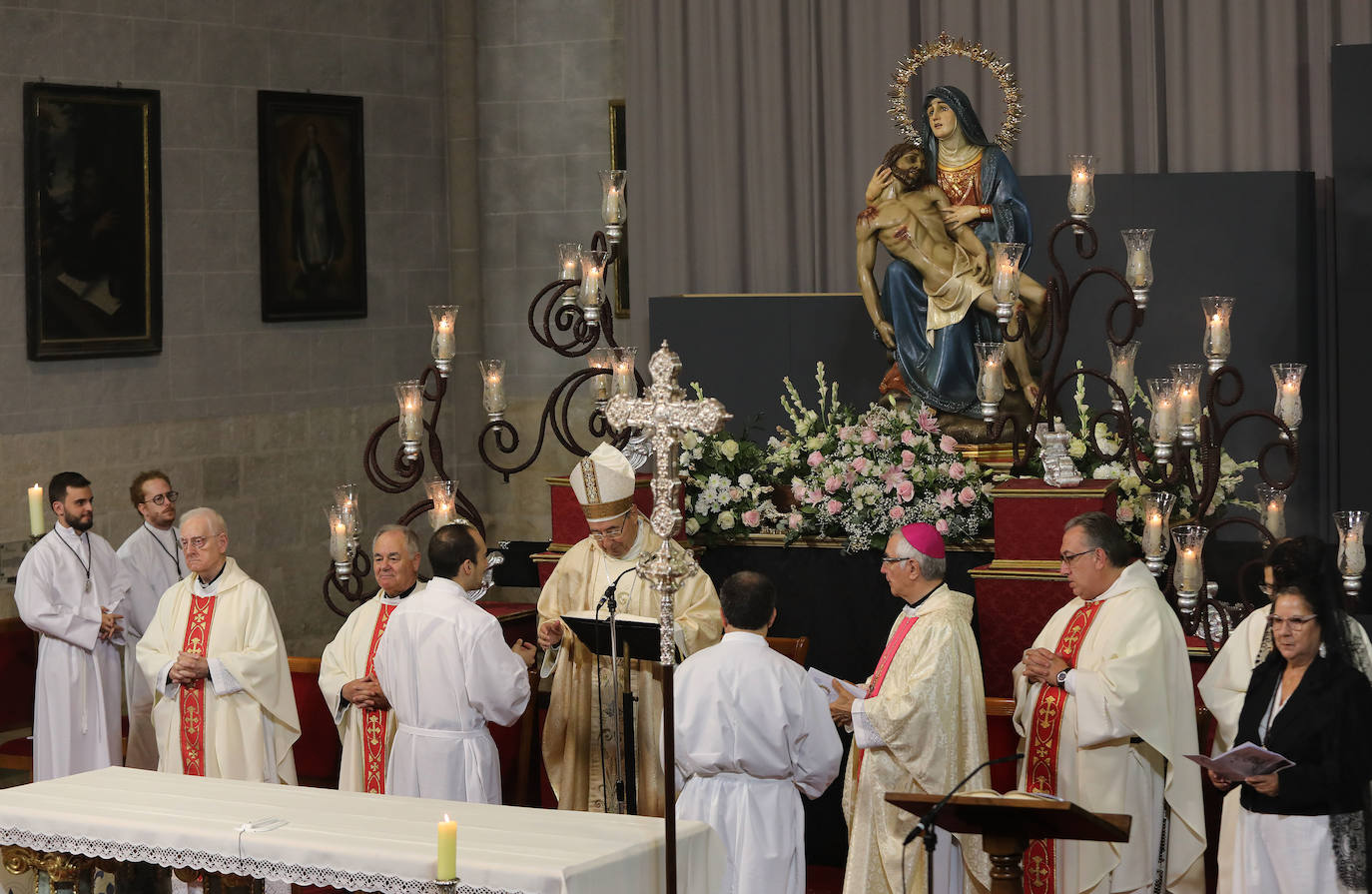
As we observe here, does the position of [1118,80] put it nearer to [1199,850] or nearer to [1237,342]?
[1237,342]

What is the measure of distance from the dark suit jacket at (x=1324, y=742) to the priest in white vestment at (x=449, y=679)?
2.63 meters

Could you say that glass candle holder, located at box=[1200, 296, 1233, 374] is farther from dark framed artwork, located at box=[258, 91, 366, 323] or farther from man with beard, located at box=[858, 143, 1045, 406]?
dark framed artwork, located at box=[258, 91, 366, 323]

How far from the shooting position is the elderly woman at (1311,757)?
552 centimetres

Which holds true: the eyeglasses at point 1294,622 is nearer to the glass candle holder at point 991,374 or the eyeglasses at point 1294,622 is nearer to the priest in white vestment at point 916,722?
the priest in white vestment at point 916,722

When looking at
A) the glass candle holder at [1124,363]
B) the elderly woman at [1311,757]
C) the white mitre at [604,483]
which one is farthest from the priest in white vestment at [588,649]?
the elderly woman at [1311,757]

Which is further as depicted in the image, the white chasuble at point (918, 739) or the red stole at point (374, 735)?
the red stole at point (374, 735)

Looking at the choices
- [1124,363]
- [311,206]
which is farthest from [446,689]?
[311,206]

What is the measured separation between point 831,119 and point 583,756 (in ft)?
23.6

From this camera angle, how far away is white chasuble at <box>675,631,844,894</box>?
6.04 metres

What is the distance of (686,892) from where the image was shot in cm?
531

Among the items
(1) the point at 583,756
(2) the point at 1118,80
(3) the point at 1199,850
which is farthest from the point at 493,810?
(2) the point at 1118,80

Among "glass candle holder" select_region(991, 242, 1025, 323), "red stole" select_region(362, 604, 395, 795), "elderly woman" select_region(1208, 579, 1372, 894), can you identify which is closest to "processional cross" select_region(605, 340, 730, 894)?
"elderly woman" select_region(1208, 579, 1372, 894)

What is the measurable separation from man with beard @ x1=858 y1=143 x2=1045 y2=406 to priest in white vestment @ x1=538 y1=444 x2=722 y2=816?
2436mm

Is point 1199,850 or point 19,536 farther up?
point 19,536
